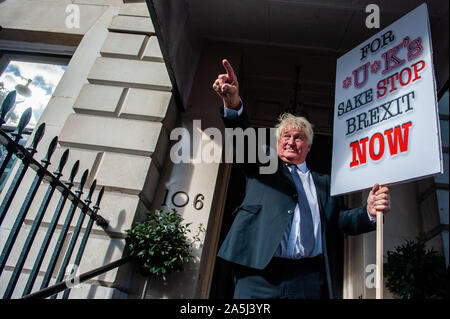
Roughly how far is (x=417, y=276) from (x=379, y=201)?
77.5 inches

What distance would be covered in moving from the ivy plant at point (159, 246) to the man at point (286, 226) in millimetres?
1195

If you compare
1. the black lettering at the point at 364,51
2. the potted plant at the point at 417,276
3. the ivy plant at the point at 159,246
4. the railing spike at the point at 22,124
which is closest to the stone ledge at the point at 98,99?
the ivy plant at the point at 159,246

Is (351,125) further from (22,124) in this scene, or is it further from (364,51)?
(22,124)

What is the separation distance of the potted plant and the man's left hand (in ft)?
5.66

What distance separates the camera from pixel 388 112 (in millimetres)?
2359

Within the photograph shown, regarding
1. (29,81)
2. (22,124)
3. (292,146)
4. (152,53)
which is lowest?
(22,124)

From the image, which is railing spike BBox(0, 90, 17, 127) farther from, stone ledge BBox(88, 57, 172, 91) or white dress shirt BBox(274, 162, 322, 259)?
stone ledge BBox(88, 57, 172, 91)

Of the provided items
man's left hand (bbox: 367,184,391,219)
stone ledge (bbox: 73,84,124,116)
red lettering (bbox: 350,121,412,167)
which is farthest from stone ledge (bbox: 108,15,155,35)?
man's left hand (bbox: 367,184,391,219)

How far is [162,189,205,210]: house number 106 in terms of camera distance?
12.6 ft

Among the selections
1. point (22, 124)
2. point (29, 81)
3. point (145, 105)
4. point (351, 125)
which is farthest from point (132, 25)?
point (351, 125)

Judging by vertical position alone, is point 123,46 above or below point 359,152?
above

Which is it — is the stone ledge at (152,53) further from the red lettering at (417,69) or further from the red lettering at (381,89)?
the red lettering at (417,69)
